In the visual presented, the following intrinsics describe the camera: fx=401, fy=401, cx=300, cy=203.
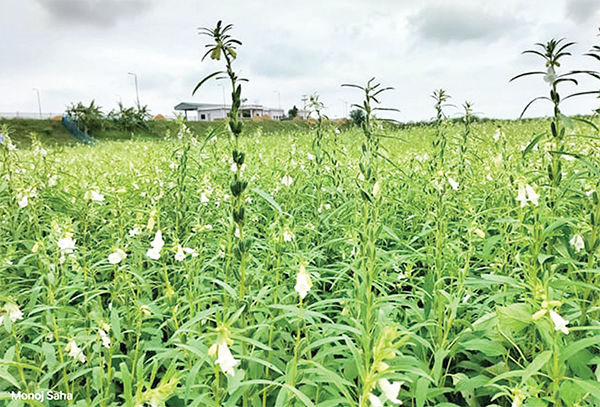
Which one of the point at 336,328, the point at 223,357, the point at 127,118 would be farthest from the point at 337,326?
the point at 127,118

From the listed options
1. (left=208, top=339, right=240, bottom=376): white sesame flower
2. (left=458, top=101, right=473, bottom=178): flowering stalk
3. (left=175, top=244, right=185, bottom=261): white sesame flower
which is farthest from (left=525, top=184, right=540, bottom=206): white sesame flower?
(left=175, top=244, right=185, bottom=261): white sesame flower

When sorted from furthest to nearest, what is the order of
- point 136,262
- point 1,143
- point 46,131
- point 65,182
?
point 46,131 < point 65,182 < point 1,143 < point 136,262

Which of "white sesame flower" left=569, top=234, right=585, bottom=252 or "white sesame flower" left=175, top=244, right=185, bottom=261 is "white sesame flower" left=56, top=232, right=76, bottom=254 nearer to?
"white sesame flower" left=175, top=244, right=185, bottom=261

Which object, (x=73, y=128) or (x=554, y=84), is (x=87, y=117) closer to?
(x=73, y=128)

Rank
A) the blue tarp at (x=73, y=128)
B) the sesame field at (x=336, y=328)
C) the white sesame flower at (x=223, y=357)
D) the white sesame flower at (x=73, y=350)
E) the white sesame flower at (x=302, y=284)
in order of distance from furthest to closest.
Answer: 1. the blue tarp at (x=73, y=128)
2. the white sesame flower at (x=73, y=350)
3. the white sesame flower at (x=302, y=284)
4. the sesame field at (x=336, y=328)
5. the white sesame flower at (x=223, y=357)

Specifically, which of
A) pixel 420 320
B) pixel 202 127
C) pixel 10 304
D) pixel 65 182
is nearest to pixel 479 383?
pixel 420 320

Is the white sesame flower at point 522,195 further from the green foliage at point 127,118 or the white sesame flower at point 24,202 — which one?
the green foliage at point 127,118

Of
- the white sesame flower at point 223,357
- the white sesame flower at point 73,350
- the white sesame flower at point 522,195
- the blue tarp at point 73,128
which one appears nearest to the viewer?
the white sesame flower at point 223,357

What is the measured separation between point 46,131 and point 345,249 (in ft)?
134

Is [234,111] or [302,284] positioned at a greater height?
[234,111]

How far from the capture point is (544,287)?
5.49 ft

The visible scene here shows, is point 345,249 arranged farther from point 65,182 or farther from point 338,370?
point 65,182

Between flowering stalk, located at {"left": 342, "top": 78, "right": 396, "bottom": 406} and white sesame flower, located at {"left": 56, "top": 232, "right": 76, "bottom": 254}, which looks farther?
white sesame flower, located at {"left": 56, "top": 232, "right": 76, "bottom": 254}

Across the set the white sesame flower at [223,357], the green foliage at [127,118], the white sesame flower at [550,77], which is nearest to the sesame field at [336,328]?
the white sesame flower at [223,357]
